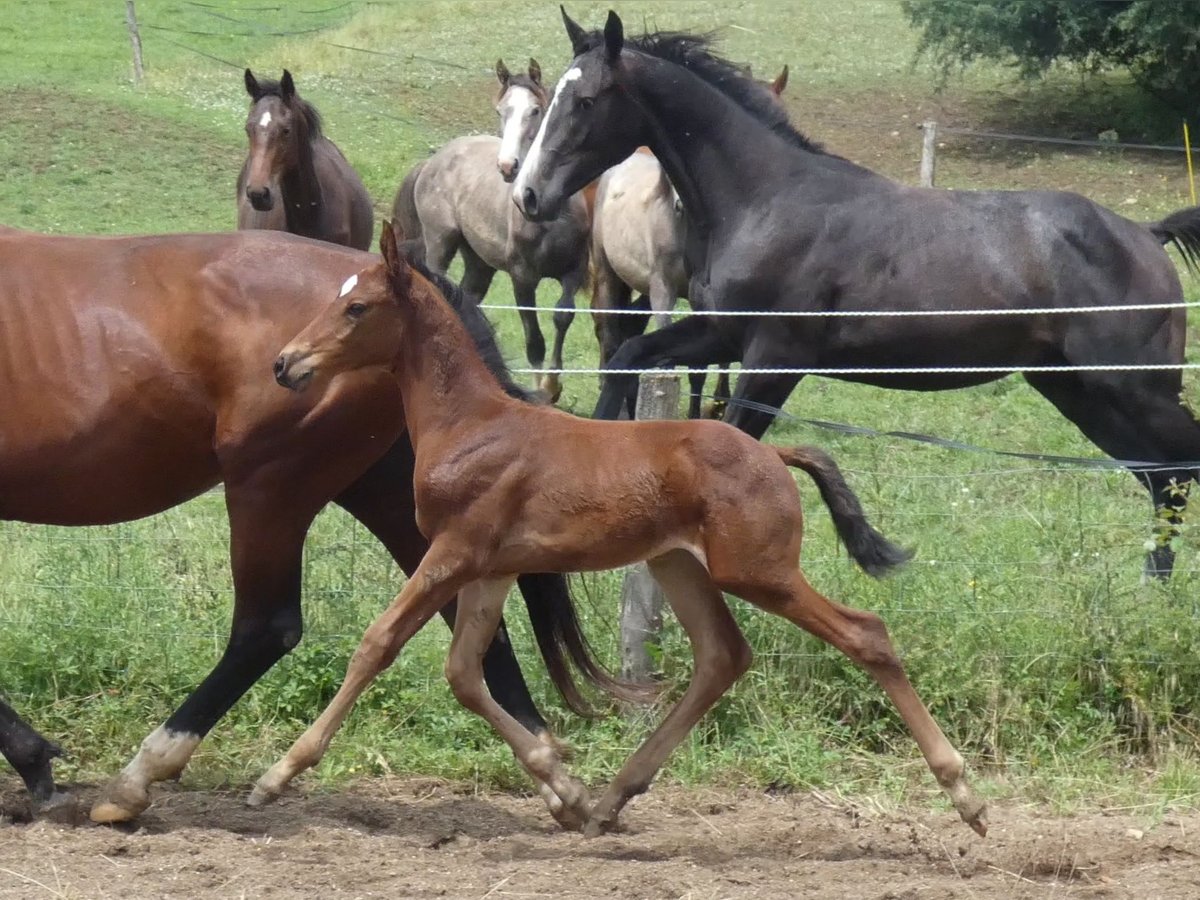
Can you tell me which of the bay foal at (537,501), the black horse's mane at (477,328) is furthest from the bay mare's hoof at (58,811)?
the black horse's mane at (477,328)

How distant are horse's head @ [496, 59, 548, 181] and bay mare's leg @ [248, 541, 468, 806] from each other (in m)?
7.39

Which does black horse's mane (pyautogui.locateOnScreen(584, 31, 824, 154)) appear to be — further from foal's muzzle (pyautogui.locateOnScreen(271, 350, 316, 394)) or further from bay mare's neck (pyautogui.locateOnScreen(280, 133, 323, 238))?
bay mare's neck (pyautogui.locateOnScreen(280, 133, 323, 238))

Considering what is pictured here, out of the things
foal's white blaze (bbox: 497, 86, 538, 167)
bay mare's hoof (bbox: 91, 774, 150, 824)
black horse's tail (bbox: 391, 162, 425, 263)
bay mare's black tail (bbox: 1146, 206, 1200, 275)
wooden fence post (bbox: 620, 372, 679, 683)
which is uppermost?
bay mare's black tail (bbox: 1146, 206, 1200, 275)

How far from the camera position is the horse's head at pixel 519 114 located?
1161cm

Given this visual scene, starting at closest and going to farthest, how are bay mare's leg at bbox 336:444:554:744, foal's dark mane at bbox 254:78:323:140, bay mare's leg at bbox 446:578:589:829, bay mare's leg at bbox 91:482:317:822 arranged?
1. bay mare's leg at bbox 446:578:589:829
2. bay mare's leg at bbox 91:482:317:822
3. bay mare's leg at bbox 336:444:554:744
4. foal's dark mane at bbox 254:78:323:140

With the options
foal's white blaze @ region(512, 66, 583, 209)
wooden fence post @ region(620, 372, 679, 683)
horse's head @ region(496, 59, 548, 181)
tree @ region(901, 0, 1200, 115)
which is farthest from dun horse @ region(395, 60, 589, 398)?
tree @ region(901, 0, 1200, 115)

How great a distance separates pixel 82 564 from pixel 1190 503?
186 inches

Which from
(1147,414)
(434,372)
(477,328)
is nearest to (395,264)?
(434,372)

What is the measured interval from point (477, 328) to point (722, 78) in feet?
9.53

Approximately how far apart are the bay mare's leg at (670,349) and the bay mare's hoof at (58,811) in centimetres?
298

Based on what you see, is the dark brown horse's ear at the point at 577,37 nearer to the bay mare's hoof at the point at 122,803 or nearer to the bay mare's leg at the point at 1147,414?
the bay mare's leg at the point at 1147,414

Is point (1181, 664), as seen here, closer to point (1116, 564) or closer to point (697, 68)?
point (1116, 564)

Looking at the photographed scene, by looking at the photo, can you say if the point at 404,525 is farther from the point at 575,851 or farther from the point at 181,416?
the point at 575,851

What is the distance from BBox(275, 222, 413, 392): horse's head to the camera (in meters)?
4.29
